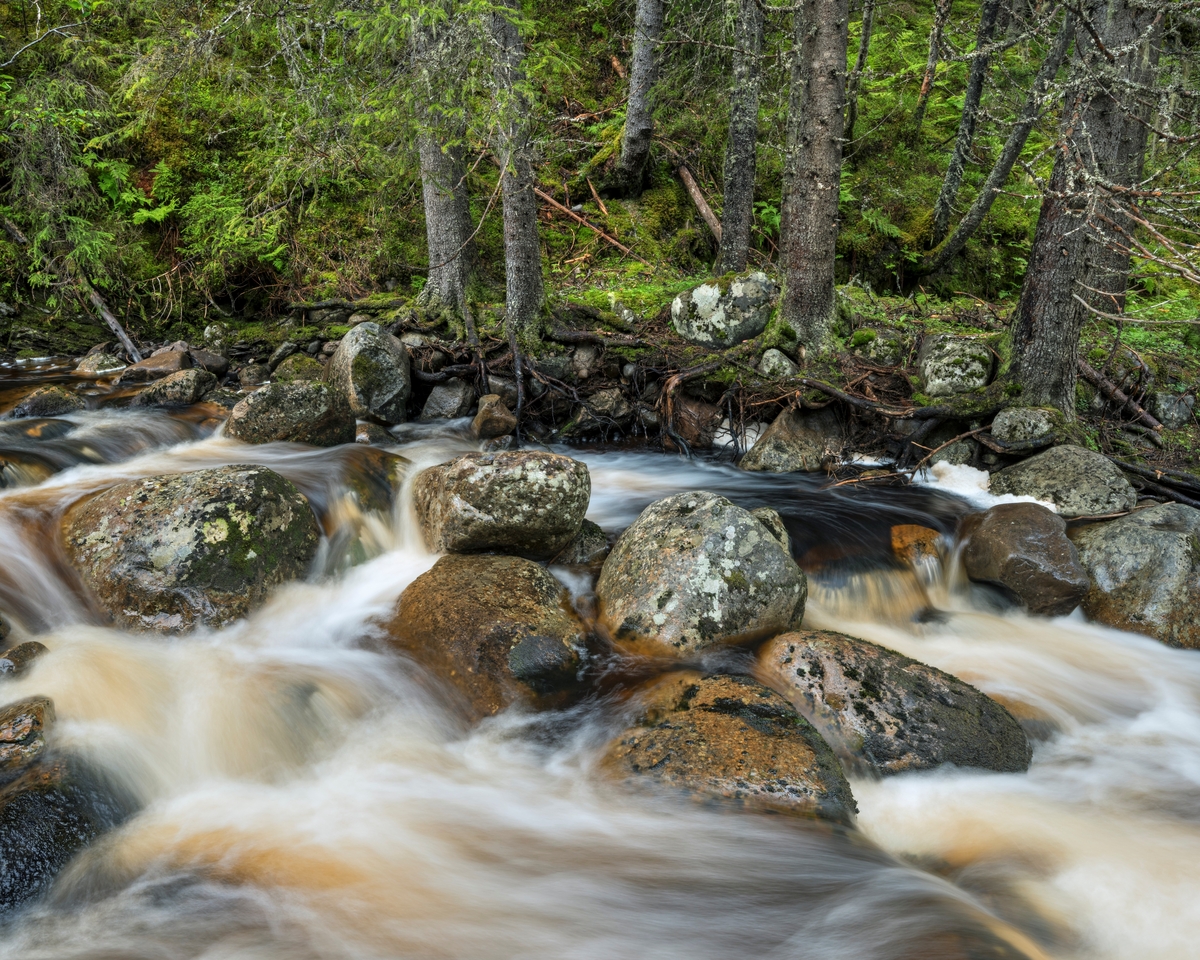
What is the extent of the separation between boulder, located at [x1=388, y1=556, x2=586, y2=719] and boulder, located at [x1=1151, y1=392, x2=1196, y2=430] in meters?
6.56

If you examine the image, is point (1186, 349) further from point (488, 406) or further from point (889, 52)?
point (889, 52)

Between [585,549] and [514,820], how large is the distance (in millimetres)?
2317

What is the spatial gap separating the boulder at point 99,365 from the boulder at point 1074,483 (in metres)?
10.4

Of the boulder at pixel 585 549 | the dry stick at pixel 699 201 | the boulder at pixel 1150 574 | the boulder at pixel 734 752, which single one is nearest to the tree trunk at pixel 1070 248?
the boulder at pixel 1150 574

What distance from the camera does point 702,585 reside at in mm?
4551

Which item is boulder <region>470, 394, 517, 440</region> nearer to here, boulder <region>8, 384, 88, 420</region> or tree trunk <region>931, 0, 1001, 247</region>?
boulder <region>8, 384, 88, 420</region>

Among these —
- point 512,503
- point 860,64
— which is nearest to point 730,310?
point 512,503

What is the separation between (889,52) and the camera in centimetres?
1502

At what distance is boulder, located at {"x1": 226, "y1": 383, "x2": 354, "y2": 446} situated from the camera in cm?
715

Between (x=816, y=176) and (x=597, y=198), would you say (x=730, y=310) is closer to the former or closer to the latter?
(x=816, y=176)

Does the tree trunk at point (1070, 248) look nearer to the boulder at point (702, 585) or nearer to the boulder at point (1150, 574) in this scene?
the boulder at point (1150, 574)

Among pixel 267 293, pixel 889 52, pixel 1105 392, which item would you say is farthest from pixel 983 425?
pixel 889 52

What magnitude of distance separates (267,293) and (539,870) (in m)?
9.93

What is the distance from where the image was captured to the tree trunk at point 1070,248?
5781 millimetres
